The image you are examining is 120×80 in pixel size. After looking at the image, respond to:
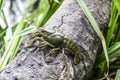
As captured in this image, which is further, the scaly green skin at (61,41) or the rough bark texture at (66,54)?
the scaly green skin at (61,41)

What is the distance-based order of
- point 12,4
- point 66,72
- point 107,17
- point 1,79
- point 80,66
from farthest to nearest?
1. point 12,4
2. point 107,17
3. point 80,66
4. point 66,72
5. point 1,79

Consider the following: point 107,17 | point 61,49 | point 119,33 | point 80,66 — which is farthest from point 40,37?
point 119,33

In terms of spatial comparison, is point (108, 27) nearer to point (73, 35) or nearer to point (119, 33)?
point (119, 33)

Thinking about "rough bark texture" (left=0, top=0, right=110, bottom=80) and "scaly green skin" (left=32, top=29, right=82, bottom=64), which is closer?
"rough bark texture" (left=0, top=0, right=110, bottom=80)
